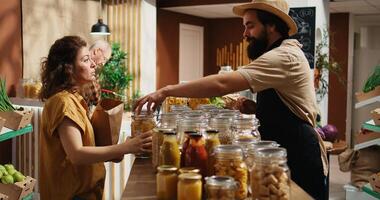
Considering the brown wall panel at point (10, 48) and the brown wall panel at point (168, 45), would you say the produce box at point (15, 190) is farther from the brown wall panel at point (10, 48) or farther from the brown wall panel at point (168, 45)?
the brown wall panel at point (168, 45)

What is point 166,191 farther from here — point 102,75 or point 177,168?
point 102,75

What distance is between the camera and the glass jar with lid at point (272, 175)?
1.29 metres

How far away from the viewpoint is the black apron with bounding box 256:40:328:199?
7.22 feet

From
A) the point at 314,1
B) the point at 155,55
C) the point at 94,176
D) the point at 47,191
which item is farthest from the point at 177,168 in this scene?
the point at 155,55

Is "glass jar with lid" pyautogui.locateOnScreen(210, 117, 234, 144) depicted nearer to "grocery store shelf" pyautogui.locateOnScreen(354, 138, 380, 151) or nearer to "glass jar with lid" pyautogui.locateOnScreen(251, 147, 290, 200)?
"glass jar with lid" pyautogui.locateOnScreen(251, 147, 290, 200)

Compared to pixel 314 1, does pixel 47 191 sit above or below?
below

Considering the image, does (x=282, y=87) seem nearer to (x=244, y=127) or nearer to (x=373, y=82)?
(x=244, y=127)

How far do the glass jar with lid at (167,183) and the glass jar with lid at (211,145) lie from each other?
0.39 ft

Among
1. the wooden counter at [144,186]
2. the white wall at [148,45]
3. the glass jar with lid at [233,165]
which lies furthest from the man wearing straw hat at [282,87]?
the white wall at [148,45]

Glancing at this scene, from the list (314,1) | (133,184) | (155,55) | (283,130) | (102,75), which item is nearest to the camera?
(133,184)

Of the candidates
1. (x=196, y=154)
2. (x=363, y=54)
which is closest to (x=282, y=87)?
(x=196, y=154)

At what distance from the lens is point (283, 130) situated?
2.21m

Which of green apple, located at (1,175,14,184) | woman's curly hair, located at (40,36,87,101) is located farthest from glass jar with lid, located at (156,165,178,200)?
green apple, located at (1,175,14,184)

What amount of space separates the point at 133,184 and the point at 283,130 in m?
0.85
